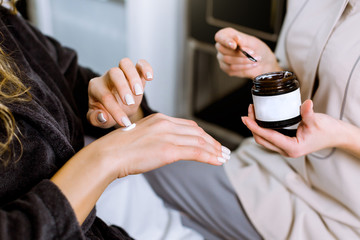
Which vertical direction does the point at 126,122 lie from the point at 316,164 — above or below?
above

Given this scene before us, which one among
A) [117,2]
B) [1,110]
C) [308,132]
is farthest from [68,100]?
[117,2]

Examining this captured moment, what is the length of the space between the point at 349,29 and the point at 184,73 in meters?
1.28

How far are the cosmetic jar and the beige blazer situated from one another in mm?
176

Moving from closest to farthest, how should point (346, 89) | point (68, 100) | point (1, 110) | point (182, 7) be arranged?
1. point (1, 110)
2. point (346, 89)
3. point (68, 100)
4. point (182, 7)

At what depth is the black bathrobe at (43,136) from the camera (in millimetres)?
673

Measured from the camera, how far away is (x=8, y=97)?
78 centimetres

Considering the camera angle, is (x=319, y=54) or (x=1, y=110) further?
(x=319, y=54)

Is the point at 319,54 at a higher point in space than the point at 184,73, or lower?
higher

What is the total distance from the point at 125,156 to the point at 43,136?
0.19 metres

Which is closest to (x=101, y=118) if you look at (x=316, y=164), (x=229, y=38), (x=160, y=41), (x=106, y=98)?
(x=106, y=98)

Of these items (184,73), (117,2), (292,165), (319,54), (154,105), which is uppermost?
(319,54)

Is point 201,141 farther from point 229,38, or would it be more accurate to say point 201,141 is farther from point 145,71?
point 229,38

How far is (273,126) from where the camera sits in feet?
2.68

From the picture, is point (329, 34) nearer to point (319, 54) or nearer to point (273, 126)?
point (319, 54)
